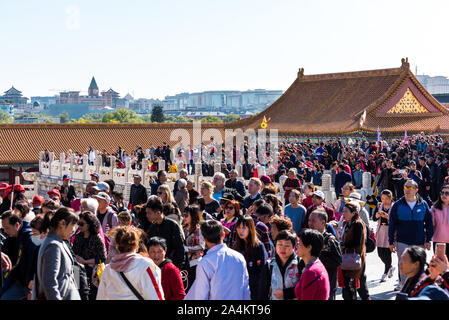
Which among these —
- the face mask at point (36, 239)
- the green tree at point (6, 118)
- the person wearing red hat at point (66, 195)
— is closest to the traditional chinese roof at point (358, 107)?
the person wearing red hat at point (66, 195)

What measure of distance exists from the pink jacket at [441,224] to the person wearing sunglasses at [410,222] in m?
0.41

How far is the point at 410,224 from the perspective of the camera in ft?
26.6

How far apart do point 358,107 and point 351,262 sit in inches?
1244

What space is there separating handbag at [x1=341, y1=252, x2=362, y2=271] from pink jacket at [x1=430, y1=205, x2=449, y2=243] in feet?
6.68

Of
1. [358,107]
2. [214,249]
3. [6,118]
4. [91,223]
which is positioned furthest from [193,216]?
[6,118]

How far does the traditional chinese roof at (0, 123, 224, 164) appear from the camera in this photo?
1463 inches

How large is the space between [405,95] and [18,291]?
34.1 metres

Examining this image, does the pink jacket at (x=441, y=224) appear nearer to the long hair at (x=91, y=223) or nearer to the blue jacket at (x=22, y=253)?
the long hair at (x=91, y=223)

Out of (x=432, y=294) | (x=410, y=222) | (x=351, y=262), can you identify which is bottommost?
(x=351, y=262)

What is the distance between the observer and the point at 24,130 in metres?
38.7

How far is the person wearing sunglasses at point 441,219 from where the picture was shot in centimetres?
855

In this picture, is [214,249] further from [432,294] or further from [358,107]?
[358,107]
